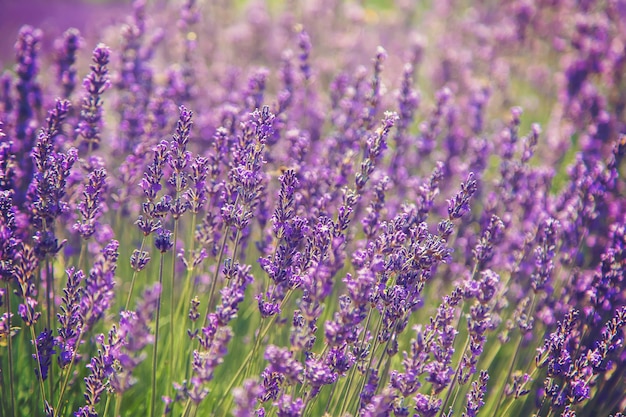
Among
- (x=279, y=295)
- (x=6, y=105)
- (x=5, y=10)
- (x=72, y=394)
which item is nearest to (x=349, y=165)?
(x=279, y=295)

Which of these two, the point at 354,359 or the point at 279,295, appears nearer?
the point at 354,359

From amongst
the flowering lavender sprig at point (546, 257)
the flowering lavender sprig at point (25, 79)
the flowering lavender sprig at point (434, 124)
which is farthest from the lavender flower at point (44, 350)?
the flowering lavender sprig at point (434, 124)

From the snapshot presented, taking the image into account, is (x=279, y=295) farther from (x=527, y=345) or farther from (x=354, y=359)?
(x=527, y=345)

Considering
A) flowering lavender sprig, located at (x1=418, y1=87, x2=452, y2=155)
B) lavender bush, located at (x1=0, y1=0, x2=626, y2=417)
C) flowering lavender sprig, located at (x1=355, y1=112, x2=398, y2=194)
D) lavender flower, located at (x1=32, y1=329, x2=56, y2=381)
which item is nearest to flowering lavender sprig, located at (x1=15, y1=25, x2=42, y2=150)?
lavender bush, located at (x1=0, y1=0, x2=626, y2=417)

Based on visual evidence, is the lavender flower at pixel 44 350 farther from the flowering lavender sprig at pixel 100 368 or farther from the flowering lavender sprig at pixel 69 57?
the flowering lavender sprig at pixel 69 57

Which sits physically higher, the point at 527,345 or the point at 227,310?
the point at 227,310

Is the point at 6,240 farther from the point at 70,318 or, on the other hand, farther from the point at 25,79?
the point at 25,79
